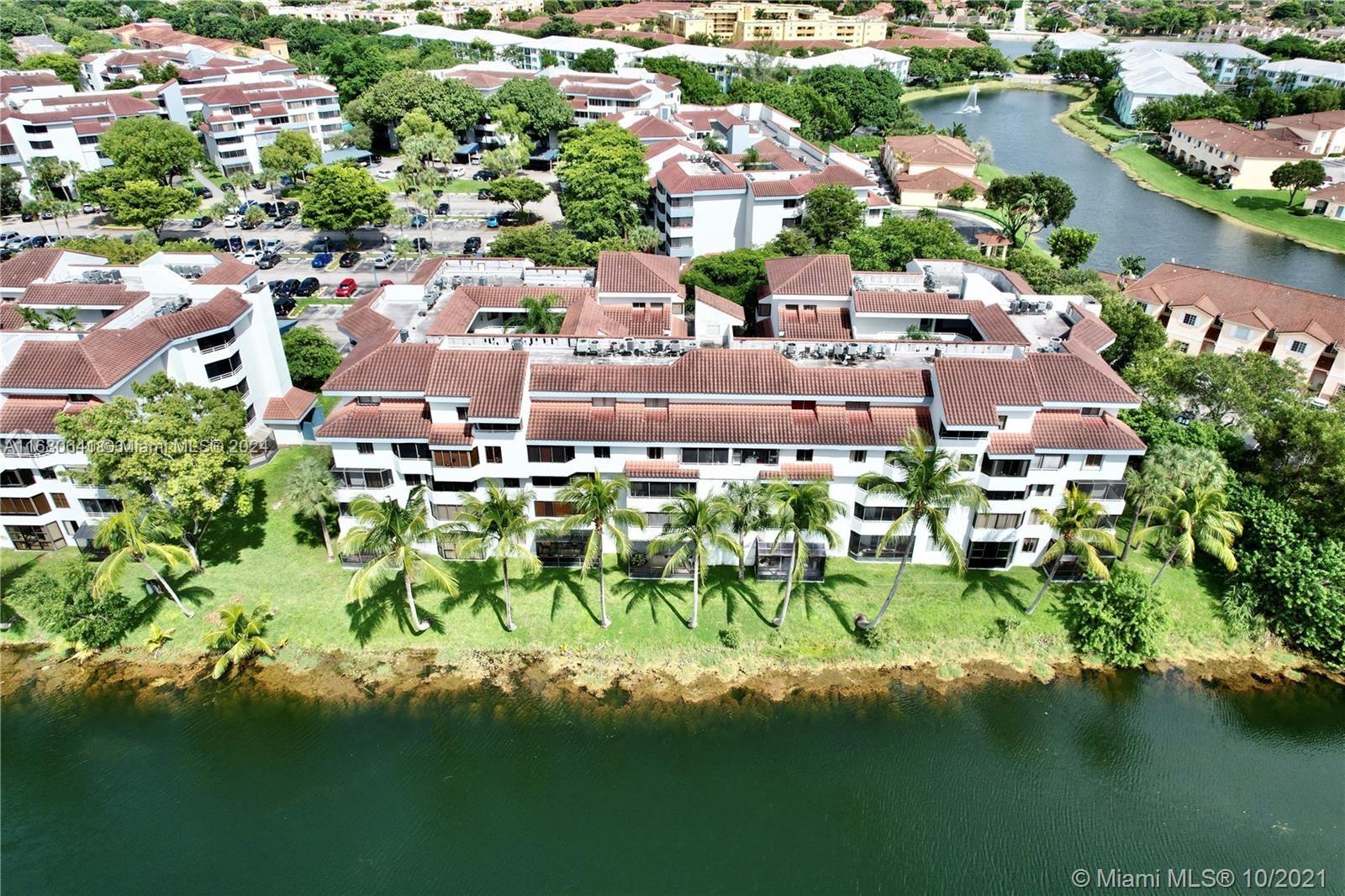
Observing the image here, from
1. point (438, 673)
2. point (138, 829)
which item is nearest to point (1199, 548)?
point (438, 673)

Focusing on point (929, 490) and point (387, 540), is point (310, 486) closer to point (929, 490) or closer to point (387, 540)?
point (387, 540)

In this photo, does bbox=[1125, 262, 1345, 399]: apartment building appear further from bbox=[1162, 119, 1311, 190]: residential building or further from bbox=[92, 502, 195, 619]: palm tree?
bbox=[92, 502, 195, 619]: palm tree

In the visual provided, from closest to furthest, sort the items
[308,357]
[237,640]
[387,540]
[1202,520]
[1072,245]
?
[387,540], [237,640], [1202,520], [308,357], [1072,245]

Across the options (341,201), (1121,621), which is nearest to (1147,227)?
(1121,621)

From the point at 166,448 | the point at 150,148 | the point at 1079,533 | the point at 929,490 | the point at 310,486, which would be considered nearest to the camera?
the point at 929,490

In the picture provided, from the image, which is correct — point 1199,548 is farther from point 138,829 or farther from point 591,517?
point 138,829

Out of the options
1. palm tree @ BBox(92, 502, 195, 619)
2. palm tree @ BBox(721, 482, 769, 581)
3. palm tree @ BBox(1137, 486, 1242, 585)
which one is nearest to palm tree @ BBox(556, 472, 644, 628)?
palm tree @ BBox(721, 482, 769, 581)

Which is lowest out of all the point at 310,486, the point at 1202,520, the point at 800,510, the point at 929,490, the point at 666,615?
the point at 666,615
